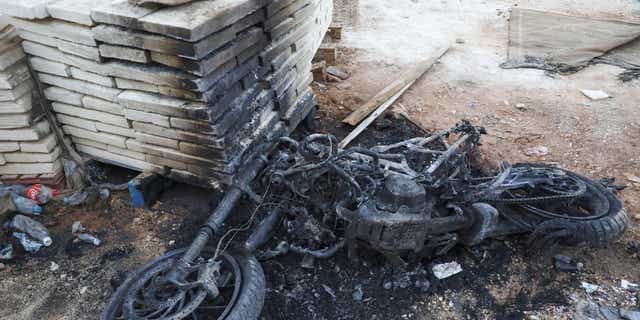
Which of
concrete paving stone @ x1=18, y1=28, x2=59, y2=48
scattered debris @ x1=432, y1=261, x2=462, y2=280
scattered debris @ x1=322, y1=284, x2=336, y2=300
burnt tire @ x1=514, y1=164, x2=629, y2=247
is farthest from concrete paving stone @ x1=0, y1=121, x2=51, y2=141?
burnt tire @ x1=514, y1=164, x2=629, y2=247

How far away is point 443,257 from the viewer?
392 centimetres

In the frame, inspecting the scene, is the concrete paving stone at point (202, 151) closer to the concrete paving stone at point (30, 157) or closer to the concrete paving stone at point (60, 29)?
the concrete paving stone at point (60, 29)

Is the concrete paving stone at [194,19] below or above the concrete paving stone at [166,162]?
above

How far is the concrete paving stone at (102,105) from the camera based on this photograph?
420 centimetres

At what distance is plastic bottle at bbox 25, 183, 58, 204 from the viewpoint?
15.0 ft

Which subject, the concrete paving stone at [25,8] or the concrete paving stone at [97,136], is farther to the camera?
the concrete paving stone at [97,136]

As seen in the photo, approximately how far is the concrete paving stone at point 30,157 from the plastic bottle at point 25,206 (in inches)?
16.6

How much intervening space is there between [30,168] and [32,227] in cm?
82

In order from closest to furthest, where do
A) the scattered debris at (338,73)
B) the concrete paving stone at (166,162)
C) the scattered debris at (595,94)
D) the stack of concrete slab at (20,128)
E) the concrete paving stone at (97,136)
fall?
the stack of concrete slab at (20,128), the concrete paving stone at (166,162), the concrete paving stone at (97,136), the scattered debris at (595,94), the scattered debris at (338,73)

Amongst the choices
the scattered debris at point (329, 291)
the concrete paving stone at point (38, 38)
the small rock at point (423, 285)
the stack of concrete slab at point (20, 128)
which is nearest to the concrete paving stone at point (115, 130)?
the stack of concrete slab at point (20, 128)

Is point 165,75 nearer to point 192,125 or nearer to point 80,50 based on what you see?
point 192,125

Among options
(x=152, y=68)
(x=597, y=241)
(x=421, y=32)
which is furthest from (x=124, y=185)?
(x=421, y=32)

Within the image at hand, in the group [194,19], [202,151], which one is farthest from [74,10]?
[202,151]

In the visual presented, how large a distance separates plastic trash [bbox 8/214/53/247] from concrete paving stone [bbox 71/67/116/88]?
5.01ft
